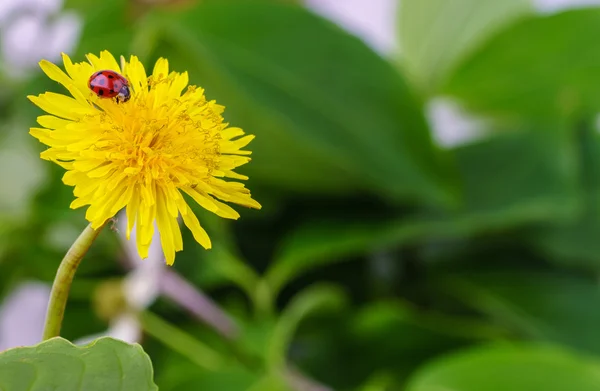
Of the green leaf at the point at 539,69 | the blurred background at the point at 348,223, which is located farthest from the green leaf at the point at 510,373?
the green leaf at the point at 539,69

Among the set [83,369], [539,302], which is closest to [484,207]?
[539,302]

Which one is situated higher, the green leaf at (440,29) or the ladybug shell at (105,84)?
the green leaf at (440,29)

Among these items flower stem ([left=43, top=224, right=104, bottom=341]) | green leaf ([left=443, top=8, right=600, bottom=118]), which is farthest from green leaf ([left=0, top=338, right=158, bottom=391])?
green leaf ([left=443, top=8, right=600, bottom=118])

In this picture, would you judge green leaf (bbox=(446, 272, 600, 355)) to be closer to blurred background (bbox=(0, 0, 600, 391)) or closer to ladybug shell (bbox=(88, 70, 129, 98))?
blurred background (bbox=(0, 0, 600, 391))

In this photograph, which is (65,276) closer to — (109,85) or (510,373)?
(109,85)

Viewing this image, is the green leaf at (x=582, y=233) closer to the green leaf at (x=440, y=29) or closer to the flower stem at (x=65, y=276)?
the green leaf at (x=440, y=29)

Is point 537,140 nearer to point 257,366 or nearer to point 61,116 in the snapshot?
point 257,366

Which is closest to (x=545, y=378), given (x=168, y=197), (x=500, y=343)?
→ (x=500, y=343)

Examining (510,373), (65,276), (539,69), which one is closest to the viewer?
(65,276)
